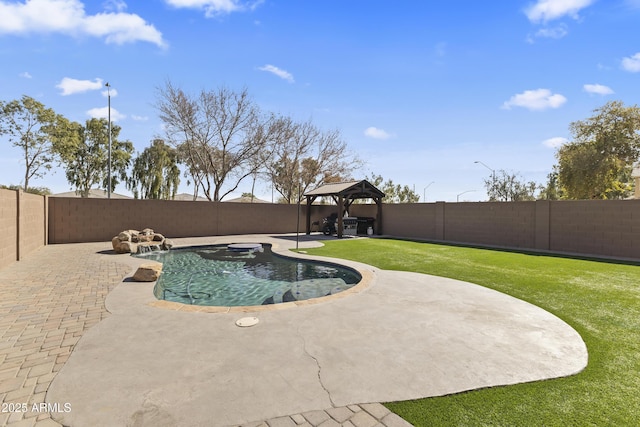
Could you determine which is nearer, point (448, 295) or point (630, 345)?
point (630, 345)

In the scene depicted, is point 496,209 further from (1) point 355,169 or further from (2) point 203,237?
(1) point 355,169

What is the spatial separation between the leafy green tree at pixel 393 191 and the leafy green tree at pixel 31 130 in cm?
3050

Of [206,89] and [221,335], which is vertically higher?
[206,89]

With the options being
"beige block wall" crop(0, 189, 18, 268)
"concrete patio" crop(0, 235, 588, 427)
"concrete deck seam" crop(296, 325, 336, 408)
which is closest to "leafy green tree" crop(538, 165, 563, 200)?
"concrete patio" crop(0, 235, 588, 427)

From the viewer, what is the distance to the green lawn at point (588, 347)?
208 centimetres

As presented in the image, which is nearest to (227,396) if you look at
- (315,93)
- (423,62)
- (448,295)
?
(448,295)

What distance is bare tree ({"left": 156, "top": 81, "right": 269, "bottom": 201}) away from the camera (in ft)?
69.3

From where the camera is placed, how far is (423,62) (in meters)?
10.0

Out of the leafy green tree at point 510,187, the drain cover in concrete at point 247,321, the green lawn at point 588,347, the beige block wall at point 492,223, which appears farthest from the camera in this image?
the leafy green tree at point 510,187

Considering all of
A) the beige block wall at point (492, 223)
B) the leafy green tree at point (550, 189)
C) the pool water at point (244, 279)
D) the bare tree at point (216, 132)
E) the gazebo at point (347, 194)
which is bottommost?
the pool water at point (244, 279)

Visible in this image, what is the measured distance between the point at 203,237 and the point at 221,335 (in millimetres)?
12488

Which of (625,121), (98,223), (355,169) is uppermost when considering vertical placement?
(625,121)

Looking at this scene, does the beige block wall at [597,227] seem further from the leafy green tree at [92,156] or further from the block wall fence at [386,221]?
the leafy green tree at [92,156]

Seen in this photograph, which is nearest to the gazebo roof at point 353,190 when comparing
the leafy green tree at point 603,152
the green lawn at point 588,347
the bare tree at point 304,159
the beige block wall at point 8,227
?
the green lawn at point 588,347
